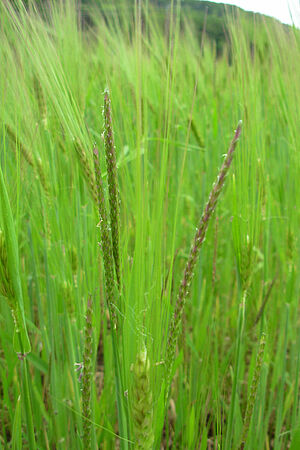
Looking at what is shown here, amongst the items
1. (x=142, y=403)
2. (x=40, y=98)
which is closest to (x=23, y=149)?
(x=40, y=98)

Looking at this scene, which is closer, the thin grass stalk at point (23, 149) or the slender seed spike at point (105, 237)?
the slender seed spike at point (105, 237)

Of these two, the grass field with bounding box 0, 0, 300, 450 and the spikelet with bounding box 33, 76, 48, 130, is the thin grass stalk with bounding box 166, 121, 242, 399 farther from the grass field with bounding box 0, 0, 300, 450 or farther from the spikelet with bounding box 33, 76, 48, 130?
the spikelet with bounding box 33, 76, 48, 130

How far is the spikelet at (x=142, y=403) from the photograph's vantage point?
450mm

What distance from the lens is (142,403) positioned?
17.9 inches

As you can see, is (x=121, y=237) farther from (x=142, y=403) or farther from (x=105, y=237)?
(x=142, y=403)

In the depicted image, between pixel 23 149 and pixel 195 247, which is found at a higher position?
pixel 23 149

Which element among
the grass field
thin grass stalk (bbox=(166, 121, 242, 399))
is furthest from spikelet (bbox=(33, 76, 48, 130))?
thin grass stalk (bbox=(166, 121, 242, 399))

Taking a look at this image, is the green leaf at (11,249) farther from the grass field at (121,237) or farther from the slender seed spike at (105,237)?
the slender seed spike at (105,237)

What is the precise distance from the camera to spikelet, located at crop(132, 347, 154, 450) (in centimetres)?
45

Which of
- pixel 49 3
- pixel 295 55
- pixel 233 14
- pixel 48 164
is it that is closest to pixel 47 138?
pixel 48 164

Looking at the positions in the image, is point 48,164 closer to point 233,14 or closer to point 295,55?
point 233,14

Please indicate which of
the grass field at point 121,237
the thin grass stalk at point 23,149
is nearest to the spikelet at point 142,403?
the grass field at point 121,237

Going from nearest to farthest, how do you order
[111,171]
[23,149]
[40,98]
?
[111,171] < [23,149] < [40,98]

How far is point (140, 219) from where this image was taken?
0.43 meters
